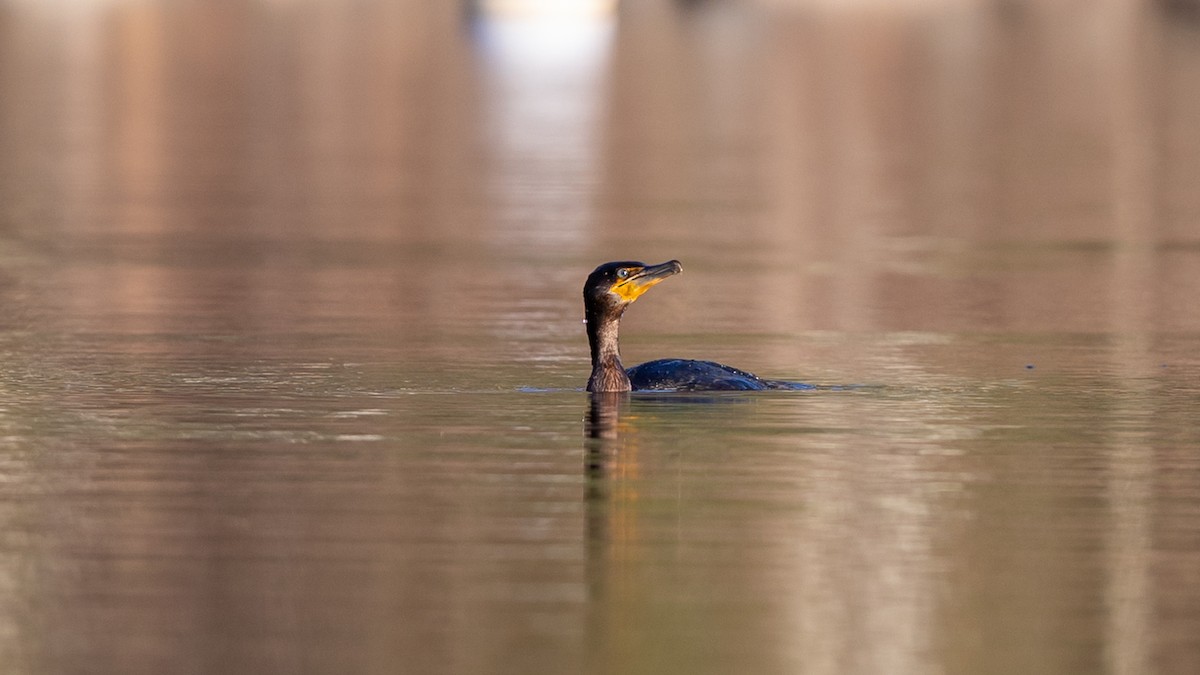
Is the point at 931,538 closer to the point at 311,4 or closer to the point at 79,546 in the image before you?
the point at 79,546

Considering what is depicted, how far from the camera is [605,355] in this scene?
1883 cm

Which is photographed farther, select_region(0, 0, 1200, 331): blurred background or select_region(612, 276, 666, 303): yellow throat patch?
select_region(0, 0, 1200, 331): blurred background

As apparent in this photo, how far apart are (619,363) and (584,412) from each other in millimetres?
891

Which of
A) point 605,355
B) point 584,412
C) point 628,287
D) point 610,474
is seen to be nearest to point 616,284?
point 628,287

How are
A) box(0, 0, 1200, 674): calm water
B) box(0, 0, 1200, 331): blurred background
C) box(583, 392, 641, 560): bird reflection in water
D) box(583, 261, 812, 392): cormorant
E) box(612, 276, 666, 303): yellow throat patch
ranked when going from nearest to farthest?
box(0, 0, 1200, 674): calm water → box(583, 392, 641, 560): bird reflection in water → box(583, 261, 812, 392): cormorant → box(612, 276, 666, 303): yellow throat patch → box(0, 0, 1200, 331): blurred background

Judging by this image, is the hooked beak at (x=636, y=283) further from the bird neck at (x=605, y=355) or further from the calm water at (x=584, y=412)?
the calm water at (x=584, y=412)

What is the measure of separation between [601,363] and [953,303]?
25.9ft

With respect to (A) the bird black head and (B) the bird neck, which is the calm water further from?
(A) the bird black head

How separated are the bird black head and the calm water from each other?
2.27 feet

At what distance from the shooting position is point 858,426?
1738cm

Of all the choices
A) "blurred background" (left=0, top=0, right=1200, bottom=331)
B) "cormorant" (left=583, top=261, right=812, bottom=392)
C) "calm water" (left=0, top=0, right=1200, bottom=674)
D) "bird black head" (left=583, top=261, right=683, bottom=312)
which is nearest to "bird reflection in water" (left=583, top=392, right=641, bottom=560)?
"calm water" (left=0, top=0, right=1200, bottom=674)

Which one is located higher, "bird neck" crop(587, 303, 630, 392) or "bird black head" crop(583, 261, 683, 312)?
"bird black head" crop(583, 261, 683, 312)

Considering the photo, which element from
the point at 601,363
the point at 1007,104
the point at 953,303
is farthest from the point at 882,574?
the point at 1007,104

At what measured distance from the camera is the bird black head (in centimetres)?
1884
